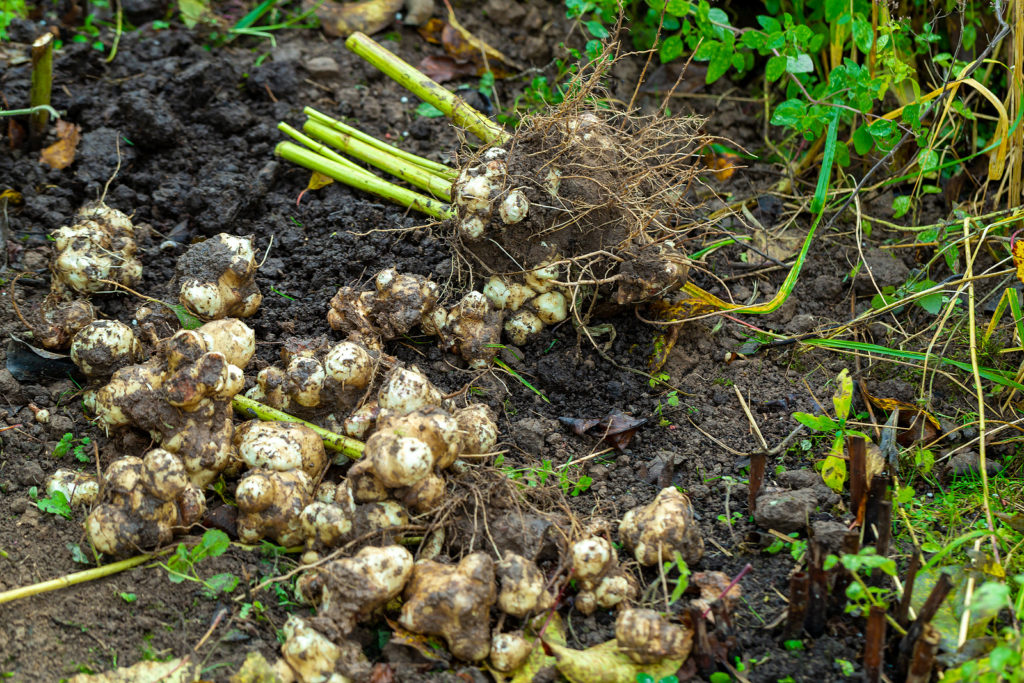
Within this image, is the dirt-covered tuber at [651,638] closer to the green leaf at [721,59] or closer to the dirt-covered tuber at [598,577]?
the dirt-covered tuber at [598,577]

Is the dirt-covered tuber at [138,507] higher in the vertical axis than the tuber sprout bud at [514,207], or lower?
lower

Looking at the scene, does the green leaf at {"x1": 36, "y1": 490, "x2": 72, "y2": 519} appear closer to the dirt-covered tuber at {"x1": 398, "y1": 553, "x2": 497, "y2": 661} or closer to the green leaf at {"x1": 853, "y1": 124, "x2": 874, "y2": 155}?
the dirt-covered tuber at {"x1": 398, "y1": 553, "x2": 497, "y2": 661}

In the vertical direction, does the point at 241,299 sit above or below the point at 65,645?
above

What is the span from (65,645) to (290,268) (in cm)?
146

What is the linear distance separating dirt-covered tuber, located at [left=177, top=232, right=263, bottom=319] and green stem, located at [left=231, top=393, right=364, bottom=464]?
1.06ft

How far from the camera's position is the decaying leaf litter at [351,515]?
1920mm

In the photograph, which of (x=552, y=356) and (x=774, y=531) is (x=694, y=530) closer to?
(x=774, y=531)

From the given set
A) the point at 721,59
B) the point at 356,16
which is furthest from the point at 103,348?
the point at 721,59

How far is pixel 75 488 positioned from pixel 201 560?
47 centimetres

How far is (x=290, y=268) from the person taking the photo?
299 cm

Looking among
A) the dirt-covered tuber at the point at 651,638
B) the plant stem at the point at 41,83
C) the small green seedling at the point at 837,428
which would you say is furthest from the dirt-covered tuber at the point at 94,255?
the small green seedling at the point at 837,428

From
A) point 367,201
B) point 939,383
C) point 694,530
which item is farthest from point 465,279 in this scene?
point 939,383

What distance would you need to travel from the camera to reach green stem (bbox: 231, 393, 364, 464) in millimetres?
2361

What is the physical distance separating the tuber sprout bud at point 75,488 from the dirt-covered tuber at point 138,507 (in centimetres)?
17
